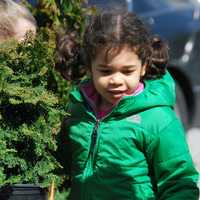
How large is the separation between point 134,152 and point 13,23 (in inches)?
32.1

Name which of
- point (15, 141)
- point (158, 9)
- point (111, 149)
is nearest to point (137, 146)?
point (111, 149)

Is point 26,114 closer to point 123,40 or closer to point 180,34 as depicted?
point 123,40

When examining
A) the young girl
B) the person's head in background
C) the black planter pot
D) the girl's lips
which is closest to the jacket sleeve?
the young girl

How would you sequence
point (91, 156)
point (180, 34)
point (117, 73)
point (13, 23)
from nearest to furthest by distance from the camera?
point (117, 73)
point (91, 156)
point (13, 23)
point (180, 34)

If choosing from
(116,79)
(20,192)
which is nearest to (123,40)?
(116,79)

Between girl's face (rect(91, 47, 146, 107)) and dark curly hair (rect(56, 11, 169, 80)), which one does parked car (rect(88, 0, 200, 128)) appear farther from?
girl's face (rect(91, 47, 146, 107))

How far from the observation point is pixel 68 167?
140 inches

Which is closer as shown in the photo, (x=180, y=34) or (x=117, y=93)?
(x=117, y=93)

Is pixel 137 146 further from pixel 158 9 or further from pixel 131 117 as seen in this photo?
pixel 158 9

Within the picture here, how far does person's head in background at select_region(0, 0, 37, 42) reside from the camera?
343 cm

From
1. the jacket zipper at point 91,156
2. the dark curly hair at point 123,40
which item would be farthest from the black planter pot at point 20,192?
the dark curly hair at point 123,40

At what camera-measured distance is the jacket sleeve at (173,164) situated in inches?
127

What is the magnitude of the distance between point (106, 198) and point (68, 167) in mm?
293

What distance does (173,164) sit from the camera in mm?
3227
